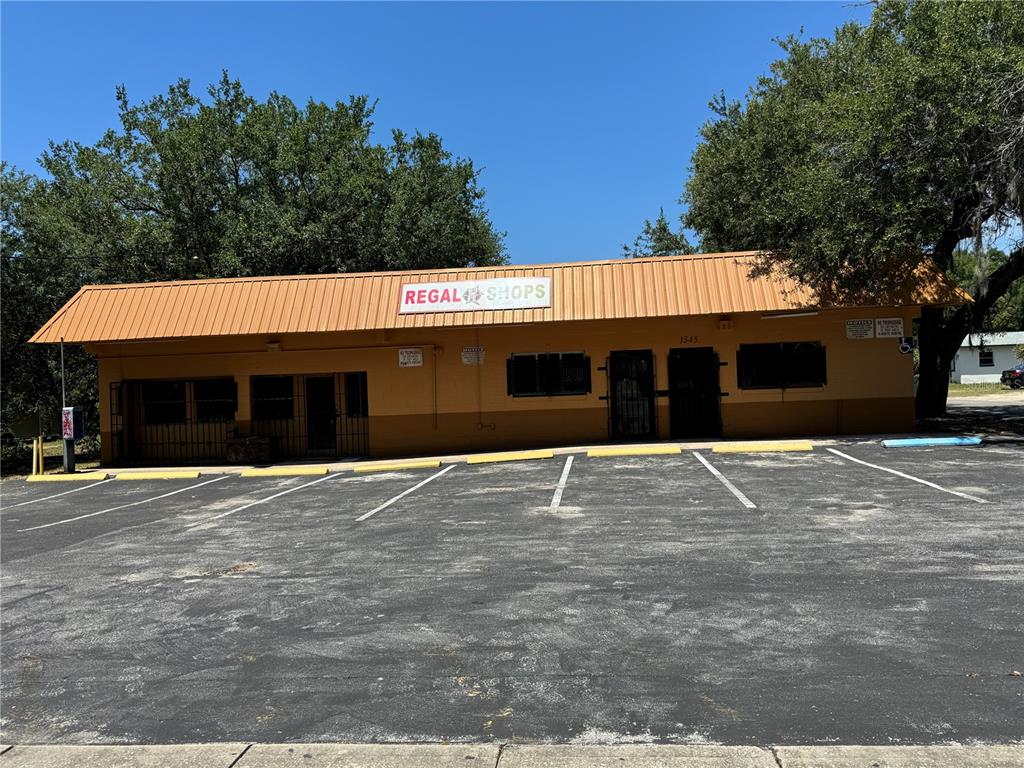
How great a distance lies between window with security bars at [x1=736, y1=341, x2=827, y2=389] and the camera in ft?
56.9

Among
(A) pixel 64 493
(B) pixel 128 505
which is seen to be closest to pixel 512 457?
(B) pixel 128 505

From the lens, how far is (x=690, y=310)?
16.4 metres

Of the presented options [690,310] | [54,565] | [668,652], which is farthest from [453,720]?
[690,310]

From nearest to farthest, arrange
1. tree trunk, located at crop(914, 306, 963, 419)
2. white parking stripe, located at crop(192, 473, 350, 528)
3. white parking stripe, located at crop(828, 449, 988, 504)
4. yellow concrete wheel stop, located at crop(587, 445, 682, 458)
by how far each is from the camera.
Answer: white parking stripe, located at crop(828, 449, 988, 504), white parking stripe, located at crop(192, 473, 350, 528), yellow concrete wheel stop, located at crop(587, 445, 682, 458), tree trunk, located at crop(914, 306, 963, 419)

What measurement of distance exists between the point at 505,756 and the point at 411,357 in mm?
15086

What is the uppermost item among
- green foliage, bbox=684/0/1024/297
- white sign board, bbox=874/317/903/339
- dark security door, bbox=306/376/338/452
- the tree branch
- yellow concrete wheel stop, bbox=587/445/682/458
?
green foliage, bbox=684/0/1024/297

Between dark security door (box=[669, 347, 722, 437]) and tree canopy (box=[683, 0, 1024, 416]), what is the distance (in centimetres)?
283

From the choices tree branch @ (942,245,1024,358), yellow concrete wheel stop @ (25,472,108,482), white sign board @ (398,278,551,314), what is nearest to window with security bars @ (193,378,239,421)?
yellow concrete wheel stop @ (25,472,108,482)

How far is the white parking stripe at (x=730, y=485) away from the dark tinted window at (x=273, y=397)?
35.3 feet

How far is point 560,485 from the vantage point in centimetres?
1193

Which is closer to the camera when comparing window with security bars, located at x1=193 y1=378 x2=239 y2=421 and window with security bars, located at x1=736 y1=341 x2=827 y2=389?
window with security bars, located at x1=736 y1=341 x2=827 y2=389

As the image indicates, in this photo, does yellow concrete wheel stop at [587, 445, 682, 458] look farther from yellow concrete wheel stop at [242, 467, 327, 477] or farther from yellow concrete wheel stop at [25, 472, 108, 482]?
yellow concrete wheel stop at [25, 472, 108, 482]

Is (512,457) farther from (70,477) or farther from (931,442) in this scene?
(70,477)

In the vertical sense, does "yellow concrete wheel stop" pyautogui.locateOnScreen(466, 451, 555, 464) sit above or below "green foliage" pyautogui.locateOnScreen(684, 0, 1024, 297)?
below
